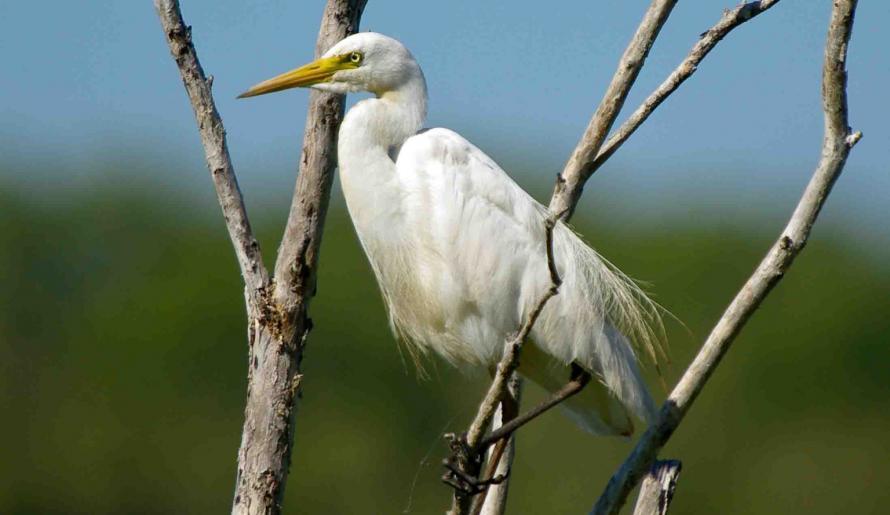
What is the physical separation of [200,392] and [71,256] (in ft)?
14.1

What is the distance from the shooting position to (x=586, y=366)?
17.1ft

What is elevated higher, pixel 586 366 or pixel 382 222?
pixel 382 222

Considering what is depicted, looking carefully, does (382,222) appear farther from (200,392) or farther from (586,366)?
(200,392)

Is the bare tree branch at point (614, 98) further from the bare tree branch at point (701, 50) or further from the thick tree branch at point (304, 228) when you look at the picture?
the thick tree branch at point (304, 228)

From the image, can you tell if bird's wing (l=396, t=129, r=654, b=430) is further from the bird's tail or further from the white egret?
the bird's tail

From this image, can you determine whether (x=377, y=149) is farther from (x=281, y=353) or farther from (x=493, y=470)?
(x=493, y=470)

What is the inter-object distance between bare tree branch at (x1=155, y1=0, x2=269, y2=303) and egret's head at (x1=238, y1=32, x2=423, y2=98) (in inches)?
17.5

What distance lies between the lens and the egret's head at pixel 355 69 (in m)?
4.98

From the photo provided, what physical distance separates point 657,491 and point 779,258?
764 mm

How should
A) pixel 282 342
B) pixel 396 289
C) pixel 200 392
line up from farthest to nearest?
1. pixel 200 392
2. pixel 396 289
3. pixel 282 342

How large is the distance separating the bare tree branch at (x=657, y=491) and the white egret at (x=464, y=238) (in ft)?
2.86

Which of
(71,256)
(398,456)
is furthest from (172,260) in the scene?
(398,456)

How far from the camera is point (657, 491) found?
4.27 m

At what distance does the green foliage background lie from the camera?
20.2 metres
